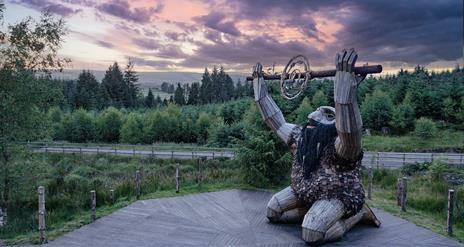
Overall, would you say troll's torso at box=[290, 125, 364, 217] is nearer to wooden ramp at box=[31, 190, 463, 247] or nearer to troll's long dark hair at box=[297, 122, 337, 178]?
troll's long dark hair at box=[297, 122, 337, 178]

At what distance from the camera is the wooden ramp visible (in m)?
6.23

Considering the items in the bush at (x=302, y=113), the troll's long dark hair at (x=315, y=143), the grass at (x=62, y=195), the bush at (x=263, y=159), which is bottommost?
the grass at (x=62, y=195)

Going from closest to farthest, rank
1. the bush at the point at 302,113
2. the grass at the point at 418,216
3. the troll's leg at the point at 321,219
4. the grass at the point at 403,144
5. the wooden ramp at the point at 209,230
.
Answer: the troll's leg at the point at 321,219 < the wooden ramp at the point at 209,230 < the grass at the point at 418,216 < the bush at the point at 302,113 < the grass at the point at 403,144

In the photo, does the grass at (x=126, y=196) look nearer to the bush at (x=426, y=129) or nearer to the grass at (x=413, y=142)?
the grass at (x=413, y=142)

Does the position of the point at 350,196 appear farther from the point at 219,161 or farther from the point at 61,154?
the point at 61,154

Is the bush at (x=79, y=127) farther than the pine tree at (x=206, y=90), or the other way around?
the pine tree at (x=206, y=90)

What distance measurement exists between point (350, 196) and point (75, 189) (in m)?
7.94

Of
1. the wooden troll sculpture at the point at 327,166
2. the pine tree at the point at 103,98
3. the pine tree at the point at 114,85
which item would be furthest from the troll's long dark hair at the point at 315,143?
the pine tree at the point at 114,85

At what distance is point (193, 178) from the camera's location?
11.5 meters

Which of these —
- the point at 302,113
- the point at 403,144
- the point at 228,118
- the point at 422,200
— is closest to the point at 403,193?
the point at 422,200

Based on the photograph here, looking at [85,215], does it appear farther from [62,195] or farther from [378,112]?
[378,112]

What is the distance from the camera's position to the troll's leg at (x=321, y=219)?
5.89 meters

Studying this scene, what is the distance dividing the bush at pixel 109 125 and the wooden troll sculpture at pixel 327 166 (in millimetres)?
24614

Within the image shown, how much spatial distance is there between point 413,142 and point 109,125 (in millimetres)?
21561
